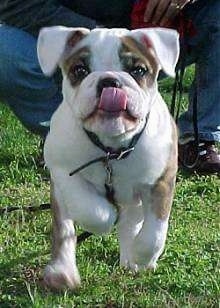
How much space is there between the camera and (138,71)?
3336mm

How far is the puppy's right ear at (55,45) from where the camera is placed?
11.2ft

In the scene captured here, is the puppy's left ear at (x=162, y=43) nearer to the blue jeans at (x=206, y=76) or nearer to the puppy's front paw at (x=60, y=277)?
the puppy's front paw at (x=60, y=277)

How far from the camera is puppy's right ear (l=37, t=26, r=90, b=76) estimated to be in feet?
11.2

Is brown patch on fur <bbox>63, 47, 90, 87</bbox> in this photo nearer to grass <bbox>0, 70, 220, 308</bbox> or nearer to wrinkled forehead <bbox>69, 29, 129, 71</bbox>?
wrinkled forehead <bbox>69, 29, 129, 71</bbox>

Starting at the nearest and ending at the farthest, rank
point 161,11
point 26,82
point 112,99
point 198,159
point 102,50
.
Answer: point 112,99
point 102,50
point 161,11
point 26,82
point 198,159

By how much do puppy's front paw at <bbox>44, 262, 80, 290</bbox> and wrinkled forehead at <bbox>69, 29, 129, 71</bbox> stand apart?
70 cm

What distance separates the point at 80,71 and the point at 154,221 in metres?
0.58

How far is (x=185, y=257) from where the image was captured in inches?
148

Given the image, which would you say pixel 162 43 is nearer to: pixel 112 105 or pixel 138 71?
pixel 138 71

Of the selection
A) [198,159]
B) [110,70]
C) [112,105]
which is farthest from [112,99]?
[198,159]

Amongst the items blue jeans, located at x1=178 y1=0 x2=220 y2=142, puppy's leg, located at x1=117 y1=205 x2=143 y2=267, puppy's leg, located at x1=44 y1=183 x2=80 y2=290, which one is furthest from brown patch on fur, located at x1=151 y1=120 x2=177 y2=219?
blue jeans, located at x1=178 y1=0 x2=220 y2=142

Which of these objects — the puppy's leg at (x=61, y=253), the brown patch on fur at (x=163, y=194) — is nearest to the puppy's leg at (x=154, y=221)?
the brown patch on fur at (x=163, y=194)


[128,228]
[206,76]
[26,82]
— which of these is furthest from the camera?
[206,76]

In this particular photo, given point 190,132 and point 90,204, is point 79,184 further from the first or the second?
point 190,132
